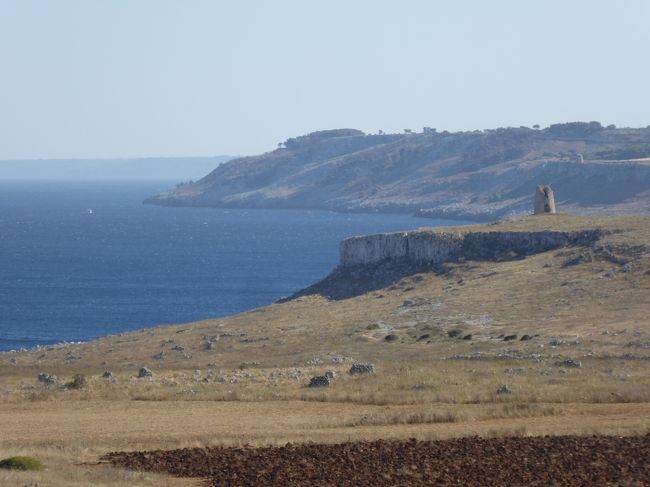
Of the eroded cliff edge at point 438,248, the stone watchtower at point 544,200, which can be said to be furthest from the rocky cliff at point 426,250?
the stone watchtower at point 544,200

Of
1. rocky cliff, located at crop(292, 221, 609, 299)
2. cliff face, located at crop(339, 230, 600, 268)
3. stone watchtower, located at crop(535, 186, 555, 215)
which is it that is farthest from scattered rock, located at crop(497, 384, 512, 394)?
stone watchtower, located at crop(535, 186, 555, 215)

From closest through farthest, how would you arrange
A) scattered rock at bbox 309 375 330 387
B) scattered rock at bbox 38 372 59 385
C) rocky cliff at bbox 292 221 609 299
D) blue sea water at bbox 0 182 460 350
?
scattered rock at bbox 309 375 330 387 → scattered rock at bbox 38 372 59 385 → rocky cliff at bbox 292 221 609 299 → blue sea water at bbox 0 182 460 350

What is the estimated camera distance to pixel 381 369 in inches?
1474

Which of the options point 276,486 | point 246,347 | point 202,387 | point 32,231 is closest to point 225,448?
point 276,486

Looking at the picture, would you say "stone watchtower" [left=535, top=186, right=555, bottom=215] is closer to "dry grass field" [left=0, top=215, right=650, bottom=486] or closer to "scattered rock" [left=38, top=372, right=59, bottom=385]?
"dry grass field" [left=0, top=215, right=650, bottom=486]

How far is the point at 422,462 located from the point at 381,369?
Result: 53.5 feet

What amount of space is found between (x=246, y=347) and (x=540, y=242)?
23064mm

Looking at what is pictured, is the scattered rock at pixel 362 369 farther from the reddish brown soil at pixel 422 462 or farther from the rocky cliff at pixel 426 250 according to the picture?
the rocky cliff at pixel 426 250

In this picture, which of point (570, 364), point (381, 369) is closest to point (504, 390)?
point (570, 364)

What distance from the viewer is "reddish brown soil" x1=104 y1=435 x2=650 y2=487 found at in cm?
1986

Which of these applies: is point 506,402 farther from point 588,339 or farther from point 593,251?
point 593,251

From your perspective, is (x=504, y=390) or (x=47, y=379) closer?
(x=504, y=390)

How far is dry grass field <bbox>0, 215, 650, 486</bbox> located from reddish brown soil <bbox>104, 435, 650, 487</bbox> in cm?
105

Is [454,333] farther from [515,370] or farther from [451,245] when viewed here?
[451,245]
